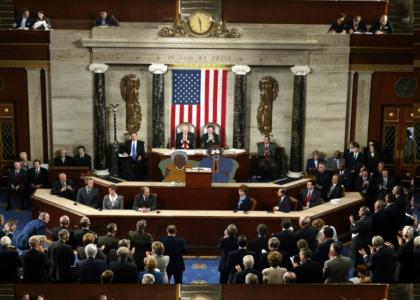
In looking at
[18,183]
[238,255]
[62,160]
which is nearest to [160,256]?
[238,255]

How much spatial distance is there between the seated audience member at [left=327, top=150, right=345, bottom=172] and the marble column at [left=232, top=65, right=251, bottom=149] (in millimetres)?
2448

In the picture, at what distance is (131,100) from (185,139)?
1922 millimetres

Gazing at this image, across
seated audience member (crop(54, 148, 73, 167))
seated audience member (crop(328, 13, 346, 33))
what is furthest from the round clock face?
seated audience member (crop(54, 148, 73, 167))

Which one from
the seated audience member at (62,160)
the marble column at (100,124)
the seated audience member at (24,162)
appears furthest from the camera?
the marble column at (100,124)

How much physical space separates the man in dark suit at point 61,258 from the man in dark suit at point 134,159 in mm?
6982

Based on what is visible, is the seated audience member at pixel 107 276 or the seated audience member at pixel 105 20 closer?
the seated audience member at pixel 107 276

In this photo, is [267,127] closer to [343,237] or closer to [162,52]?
[162,52]

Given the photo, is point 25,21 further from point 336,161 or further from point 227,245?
point 227,245

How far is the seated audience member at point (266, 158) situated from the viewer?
17562mm

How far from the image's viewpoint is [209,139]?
1766 centimetres

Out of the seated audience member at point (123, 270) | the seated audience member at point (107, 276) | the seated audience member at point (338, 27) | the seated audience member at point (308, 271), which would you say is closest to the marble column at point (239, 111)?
the seated audience member at point (338, 27)

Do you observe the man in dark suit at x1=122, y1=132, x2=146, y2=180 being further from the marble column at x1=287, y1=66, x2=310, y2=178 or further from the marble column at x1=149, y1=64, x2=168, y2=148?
the marble column at x1=287, y1=66, x2=310, y2=178

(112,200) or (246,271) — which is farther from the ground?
(112,200)

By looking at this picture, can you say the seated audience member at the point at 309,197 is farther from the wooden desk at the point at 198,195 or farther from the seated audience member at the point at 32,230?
the seated audience member at the point at 32,230
